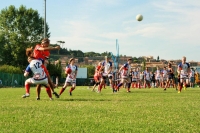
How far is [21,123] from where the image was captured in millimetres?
6340

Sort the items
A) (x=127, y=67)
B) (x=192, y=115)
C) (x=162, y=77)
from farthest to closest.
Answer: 1. (x=162, y=77)
2. (x=127, y=67)
3. (x=192, y=115)

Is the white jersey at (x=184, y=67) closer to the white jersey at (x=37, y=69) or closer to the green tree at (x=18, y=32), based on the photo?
the white jersey at (x=37, y=69)

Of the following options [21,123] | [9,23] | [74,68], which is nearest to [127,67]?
[74,68]

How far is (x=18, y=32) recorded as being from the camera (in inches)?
2736

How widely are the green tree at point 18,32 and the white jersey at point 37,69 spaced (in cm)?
5579

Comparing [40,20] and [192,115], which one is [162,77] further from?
[40,20]

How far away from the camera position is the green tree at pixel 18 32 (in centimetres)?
6762

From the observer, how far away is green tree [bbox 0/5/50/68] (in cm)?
6762

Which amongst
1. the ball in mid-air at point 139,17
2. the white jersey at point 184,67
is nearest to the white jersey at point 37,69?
the white jersey at point 184,67

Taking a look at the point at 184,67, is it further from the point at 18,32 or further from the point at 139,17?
the point at 18,32

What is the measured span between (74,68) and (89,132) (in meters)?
13.1

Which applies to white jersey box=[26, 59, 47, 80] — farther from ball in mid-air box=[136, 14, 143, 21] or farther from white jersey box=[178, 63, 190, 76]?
ball in mid-air box=[136, 14, 143, 21]

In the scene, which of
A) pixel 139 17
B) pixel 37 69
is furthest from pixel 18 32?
pixel 37 69

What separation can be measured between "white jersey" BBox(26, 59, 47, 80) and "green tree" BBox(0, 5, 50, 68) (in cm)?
5579
